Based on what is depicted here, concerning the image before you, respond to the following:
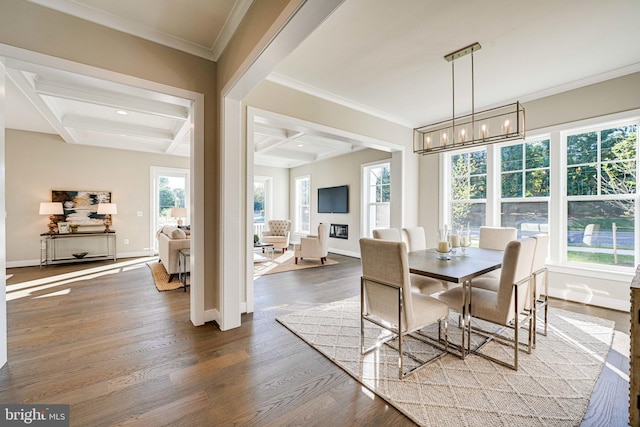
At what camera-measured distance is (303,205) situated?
894cm

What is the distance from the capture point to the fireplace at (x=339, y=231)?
706cm

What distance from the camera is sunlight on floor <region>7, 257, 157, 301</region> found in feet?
12.0

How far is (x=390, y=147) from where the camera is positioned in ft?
15.3

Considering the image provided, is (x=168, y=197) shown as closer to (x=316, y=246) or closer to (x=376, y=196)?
(x=316, y=246)

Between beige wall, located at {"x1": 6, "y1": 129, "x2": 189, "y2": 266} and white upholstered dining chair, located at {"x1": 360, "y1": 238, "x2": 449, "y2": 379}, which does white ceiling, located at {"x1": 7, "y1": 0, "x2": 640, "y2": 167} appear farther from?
white upholstered dining chair, located at {"x1": 360, "y1": 238, "x2": 449, "y2": 379}

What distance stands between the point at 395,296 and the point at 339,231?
5324 mm

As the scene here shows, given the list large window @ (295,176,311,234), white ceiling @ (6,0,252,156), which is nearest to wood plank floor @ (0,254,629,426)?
white ceiling @ (6,0,252,156)

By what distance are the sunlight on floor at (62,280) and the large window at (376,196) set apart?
198 inches

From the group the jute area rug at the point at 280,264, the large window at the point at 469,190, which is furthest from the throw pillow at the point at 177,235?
the large window at the point at 469,190

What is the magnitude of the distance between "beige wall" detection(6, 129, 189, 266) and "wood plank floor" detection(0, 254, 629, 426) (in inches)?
107

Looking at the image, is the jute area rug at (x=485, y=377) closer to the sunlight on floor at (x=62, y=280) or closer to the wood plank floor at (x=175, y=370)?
the wood plank floor at (x=175, y=370)

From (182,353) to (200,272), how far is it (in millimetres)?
756

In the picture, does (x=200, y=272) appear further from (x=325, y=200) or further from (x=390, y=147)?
(x=325, y=200)

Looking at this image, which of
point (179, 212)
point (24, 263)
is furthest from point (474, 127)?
point (24, 263)
